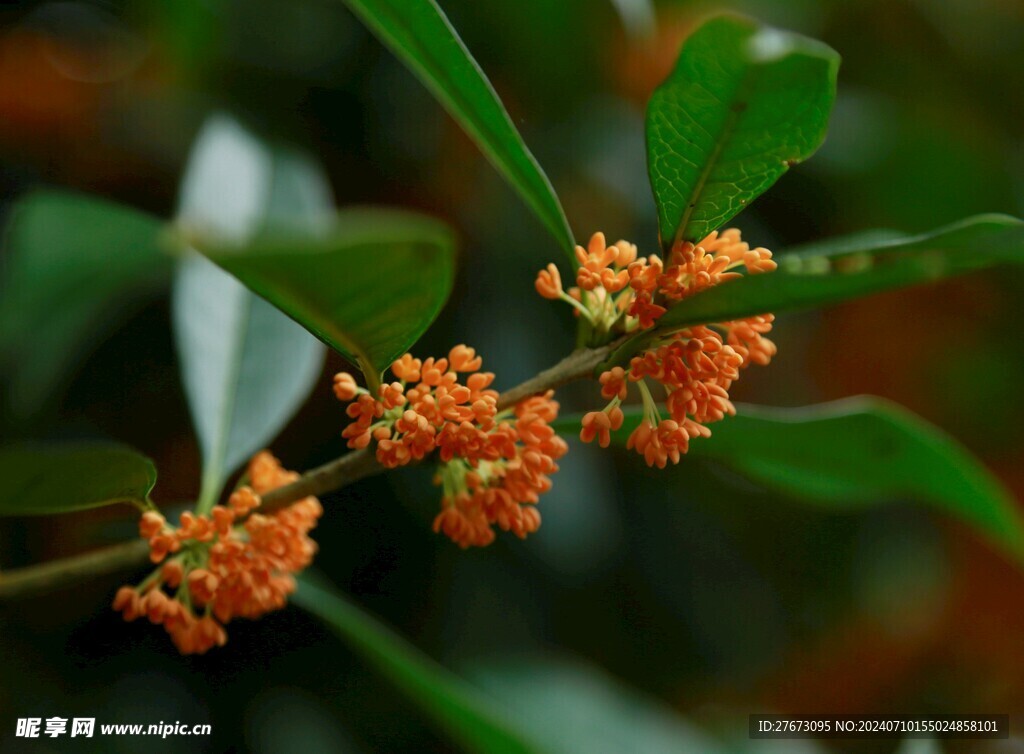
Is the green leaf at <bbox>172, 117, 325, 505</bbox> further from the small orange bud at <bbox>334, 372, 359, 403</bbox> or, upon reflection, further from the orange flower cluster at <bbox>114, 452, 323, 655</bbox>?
the small orange bud at <bbox>334, 372, 359, 403</bbox>

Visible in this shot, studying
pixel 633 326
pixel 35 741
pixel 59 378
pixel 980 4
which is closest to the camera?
pixel 633 326

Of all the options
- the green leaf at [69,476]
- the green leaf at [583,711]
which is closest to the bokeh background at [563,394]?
the green leaf at [583,711]

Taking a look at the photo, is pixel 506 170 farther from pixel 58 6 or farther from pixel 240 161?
pixel 58 6

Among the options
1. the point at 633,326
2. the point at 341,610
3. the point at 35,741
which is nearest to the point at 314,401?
the point at 341,610

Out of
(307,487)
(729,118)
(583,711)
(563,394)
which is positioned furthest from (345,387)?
(563,394)

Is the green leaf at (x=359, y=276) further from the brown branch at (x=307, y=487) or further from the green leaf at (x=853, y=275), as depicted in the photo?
the green leaf at (x=853, y=275)

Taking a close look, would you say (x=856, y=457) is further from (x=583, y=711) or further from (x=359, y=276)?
(x=583, y=711)
